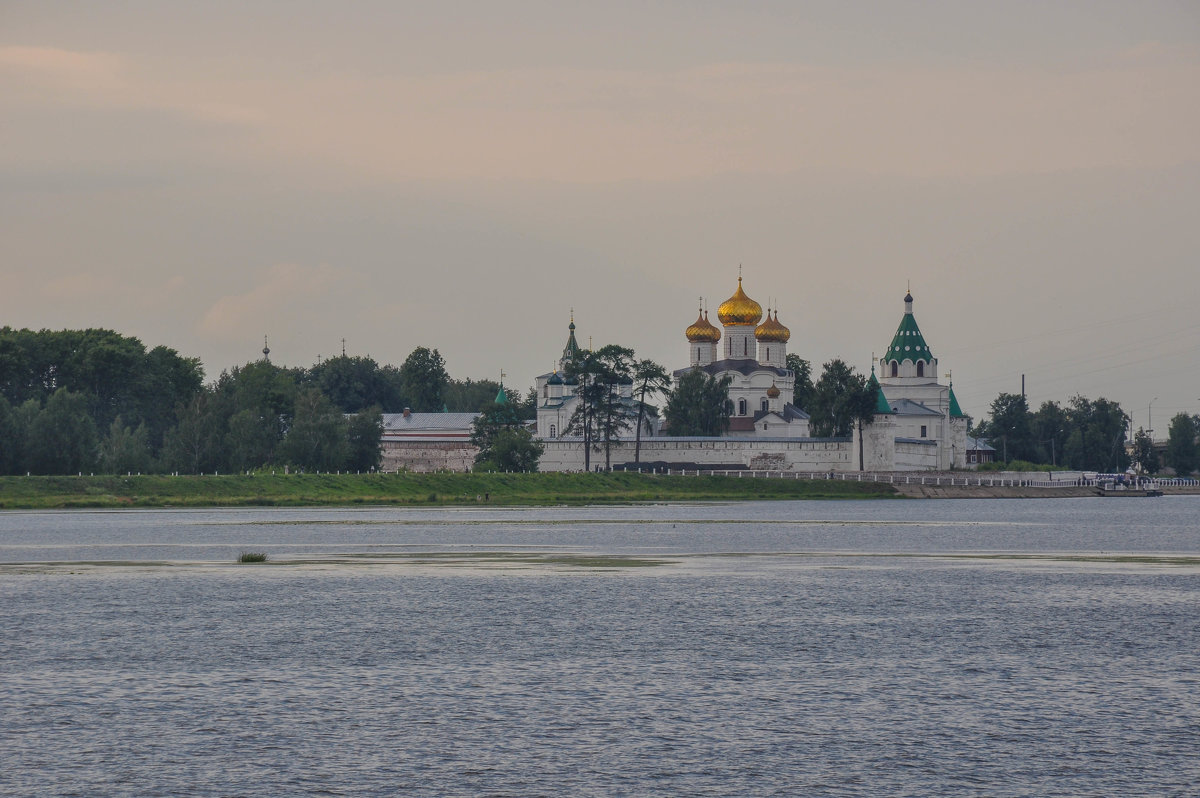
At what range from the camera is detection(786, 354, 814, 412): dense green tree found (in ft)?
454

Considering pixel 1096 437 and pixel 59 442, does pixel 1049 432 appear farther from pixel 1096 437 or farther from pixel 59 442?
pixel 59 442

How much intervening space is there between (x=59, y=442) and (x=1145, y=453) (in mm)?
127188

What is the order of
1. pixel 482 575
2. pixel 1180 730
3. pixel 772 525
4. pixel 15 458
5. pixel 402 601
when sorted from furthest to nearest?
pixel 15 458, pixel 772 525, pixel 482 575, pixel 402 601, pixel 1180 730

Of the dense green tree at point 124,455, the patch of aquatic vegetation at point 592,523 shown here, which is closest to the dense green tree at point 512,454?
the dense green tree at point 124,455

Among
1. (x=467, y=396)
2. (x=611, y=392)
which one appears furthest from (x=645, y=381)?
(x=467, y=396)

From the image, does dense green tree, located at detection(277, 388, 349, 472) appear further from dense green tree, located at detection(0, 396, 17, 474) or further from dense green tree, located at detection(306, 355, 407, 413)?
dense green tree, located at detection(306, 355, 407, 413)

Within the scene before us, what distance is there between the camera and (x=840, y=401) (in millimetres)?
117250

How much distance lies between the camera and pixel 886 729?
17500mm

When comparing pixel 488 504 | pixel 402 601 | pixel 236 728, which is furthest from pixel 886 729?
pixel 488 504

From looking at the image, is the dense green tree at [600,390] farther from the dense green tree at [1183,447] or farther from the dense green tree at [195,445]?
the dense green tree at [1183,447]

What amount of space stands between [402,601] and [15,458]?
55674 mm

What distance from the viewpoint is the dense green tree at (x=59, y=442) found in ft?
261

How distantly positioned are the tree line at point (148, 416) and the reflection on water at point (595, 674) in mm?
39347

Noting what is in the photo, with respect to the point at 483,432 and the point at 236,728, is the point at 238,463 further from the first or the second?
the point at 236,728
